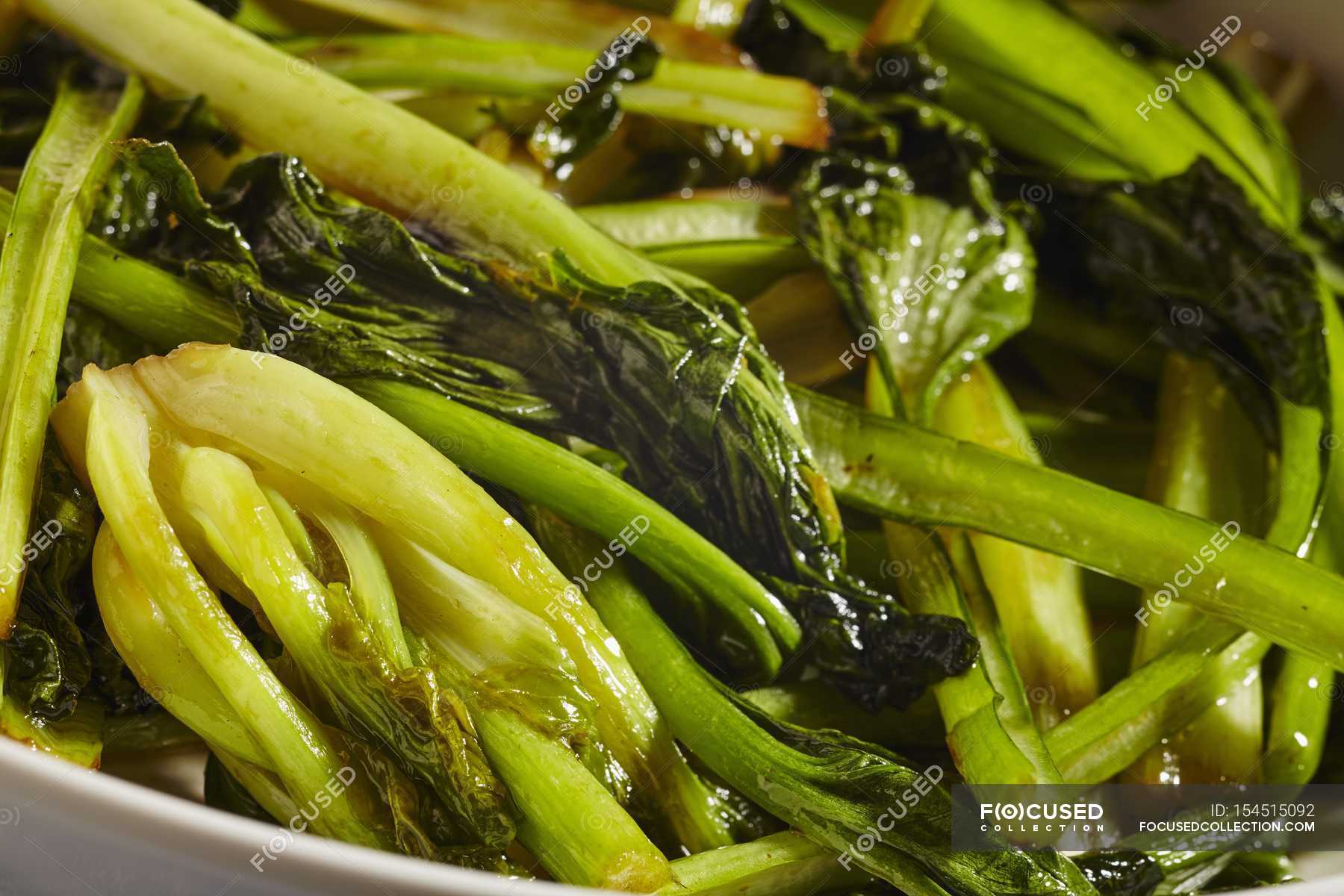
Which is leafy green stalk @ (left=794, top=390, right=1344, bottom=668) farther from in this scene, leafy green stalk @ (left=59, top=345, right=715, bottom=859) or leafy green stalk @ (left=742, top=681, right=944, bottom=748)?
leafy green stalk @ (left=59, top=345, right=715, bottom=859)

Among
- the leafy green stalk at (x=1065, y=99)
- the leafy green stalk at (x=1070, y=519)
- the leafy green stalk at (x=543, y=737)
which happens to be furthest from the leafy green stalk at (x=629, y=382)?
the leafy green stalk at (x=1065, y=99)

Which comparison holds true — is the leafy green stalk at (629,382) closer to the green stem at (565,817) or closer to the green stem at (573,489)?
the green stem at (573,489)

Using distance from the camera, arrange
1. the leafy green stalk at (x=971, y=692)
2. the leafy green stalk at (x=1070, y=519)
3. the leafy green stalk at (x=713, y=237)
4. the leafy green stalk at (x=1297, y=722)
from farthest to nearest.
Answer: the leafy green stalk at (x=713, y=237)
the leafy green stalk at (x=1297, y=722)
the leafy green stalk at (x=1070, y=519)
the leafy green stalk at (x=971, y=692)

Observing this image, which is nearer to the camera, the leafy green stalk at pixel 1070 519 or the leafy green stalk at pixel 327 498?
the leafy green stalk at pixel 327 498

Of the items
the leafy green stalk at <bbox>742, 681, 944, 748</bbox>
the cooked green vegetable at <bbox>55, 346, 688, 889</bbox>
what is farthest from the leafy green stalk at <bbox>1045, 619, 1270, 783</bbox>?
the cooked green vegetable at <bbox>55, 346, 688, 889</bbox>

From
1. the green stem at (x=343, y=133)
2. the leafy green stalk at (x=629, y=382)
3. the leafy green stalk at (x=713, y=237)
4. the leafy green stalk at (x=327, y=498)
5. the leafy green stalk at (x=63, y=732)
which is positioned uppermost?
the leafy green stalk at (x=713, y=237)

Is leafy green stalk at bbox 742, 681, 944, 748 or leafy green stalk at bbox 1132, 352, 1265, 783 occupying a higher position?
leafy green stalk at bbox 1132, 352, 1265, 783

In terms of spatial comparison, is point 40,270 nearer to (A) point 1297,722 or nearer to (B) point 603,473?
(B) point 603,473
